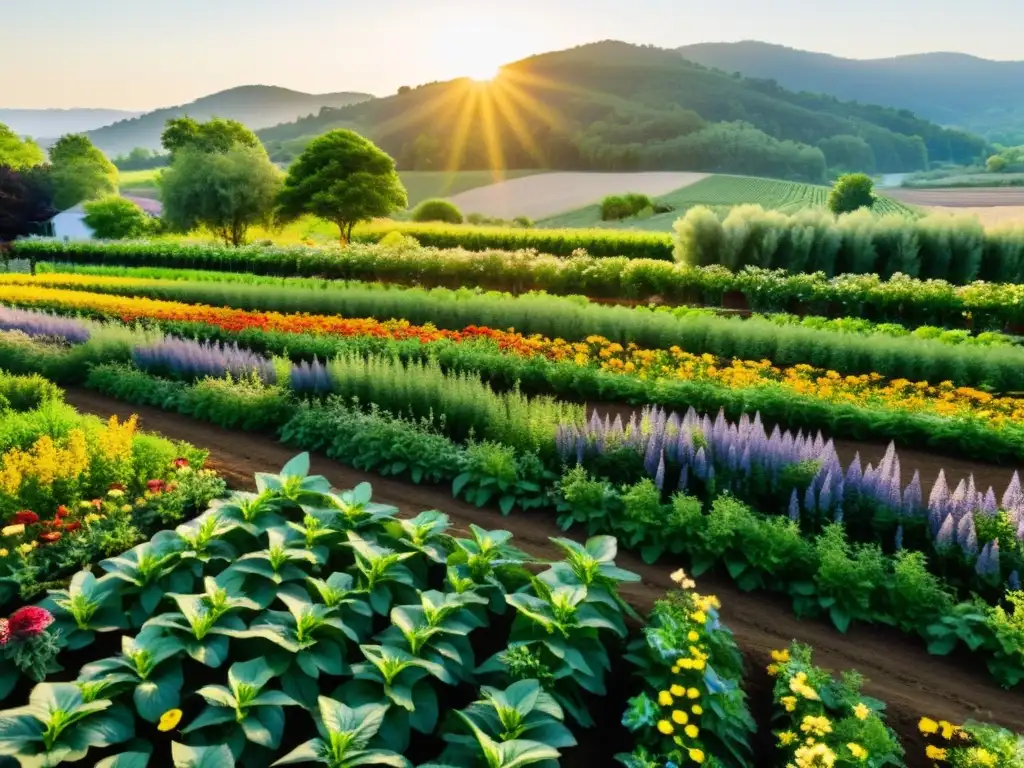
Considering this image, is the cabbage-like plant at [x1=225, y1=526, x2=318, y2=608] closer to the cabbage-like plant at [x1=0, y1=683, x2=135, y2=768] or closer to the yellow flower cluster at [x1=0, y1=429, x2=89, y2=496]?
the cabbage-like plant at [x1=0, y1=683, x2=135, y2=768]

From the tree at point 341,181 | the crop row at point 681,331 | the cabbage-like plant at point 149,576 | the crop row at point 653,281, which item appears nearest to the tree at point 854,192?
the crop row at point 653,281

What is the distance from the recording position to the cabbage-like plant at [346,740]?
→ 2752 millimetres

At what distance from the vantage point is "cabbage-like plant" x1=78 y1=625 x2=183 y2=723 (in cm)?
317

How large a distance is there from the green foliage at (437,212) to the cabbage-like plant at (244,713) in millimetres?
50763

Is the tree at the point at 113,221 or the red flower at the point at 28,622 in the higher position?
the tree at the point at 113,221

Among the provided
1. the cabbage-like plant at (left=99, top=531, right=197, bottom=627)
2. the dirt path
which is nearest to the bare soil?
the dirt path

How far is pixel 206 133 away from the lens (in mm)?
55719

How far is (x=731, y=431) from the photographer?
18.6ft

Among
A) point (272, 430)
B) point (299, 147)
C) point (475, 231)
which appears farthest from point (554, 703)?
point (299, 147)

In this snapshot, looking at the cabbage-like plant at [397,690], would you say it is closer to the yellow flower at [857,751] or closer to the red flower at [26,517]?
the yellow flower at [857,751]

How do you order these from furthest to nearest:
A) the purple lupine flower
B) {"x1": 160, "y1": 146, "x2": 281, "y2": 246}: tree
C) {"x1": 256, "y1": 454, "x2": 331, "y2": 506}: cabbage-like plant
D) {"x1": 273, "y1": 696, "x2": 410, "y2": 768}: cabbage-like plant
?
1. {"x1": 160, "y1": 146, "x2": 281, "y2": 246}: tree
2. the purple lupine flower
3. {"x1": 256, "y1": 454, "x2": 331, "y2": 506}: cabbage-like plant
4. {"x1": 273, "y1": 696, "x2": 410, "y2": 768}: cabbage-like plant

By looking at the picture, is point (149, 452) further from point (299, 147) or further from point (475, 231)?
point (299, 147)

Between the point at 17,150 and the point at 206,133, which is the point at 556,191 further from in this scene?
the point at 17,150

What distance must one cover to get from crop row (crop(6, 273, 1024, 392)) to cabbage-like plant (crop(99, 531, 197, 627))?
7044 millimetres
